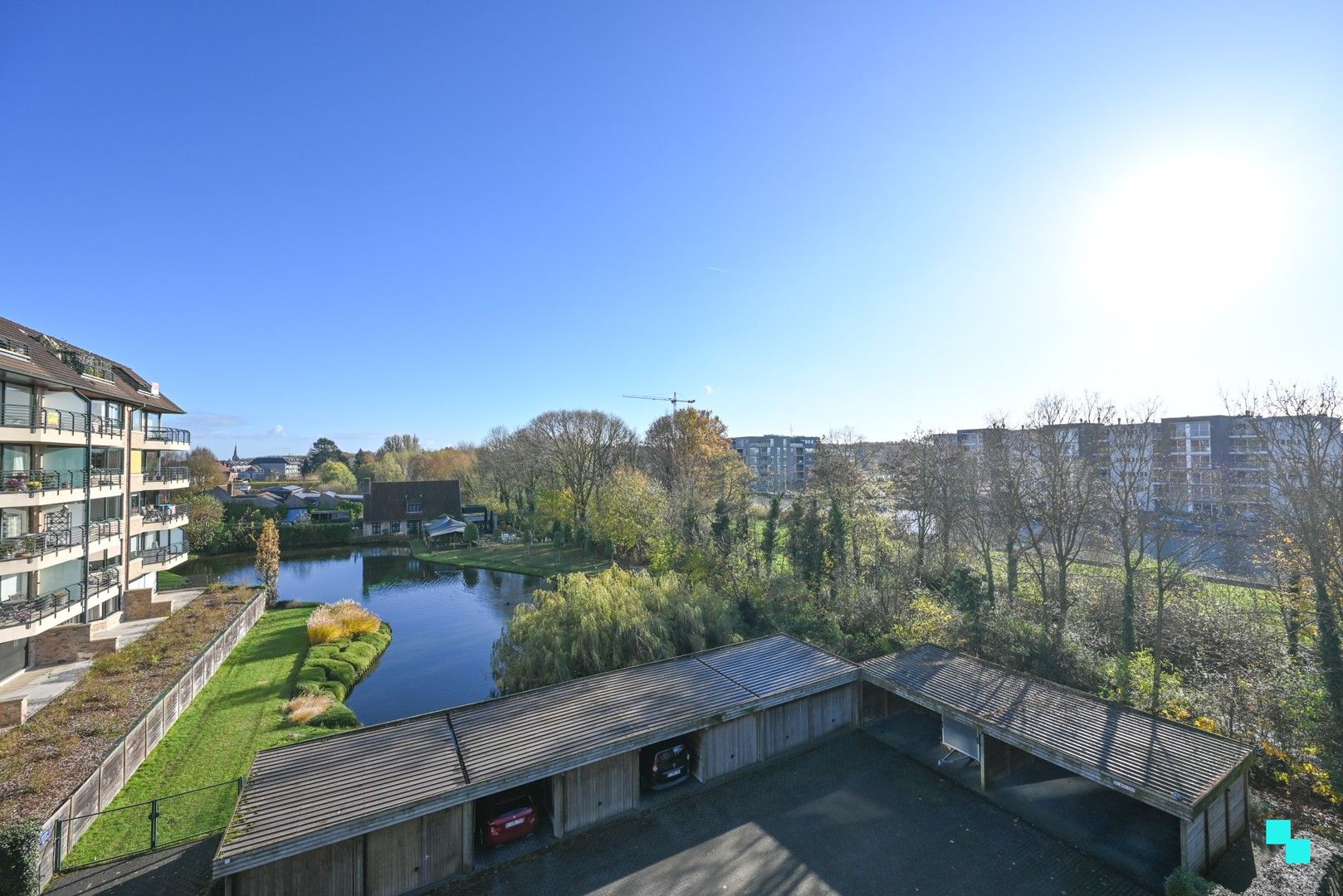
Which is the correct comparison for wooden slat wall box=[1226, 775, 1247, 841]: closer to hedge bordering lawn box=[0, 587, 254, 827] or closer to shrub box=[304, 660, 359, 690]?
hedge bordering lawn box=[0, 587, 254, 827]

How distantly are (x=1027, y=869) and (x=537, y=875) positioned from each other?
8613mm

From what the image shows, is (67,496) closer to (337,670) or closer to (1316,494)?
(337,670)

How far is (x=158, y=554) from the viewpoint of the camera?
25703 mm

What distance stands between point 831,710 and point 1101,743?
5.69 metres

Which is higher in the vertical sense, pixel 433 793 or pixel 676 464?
pixel 676 464

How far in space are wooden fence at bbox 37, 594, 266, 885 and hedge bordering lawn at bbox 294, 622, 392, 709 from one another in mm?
2830

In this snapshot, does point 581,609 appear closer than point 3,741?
No

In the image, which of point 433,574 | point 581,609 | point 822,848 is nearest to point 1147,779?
point 822,848

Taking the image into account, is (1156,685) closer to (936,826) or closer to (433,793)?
(936,826)

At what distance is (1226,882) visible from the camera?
905 cm

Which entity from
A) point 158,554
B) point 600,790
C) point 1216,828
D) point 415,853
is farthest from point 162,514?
point 1216,828

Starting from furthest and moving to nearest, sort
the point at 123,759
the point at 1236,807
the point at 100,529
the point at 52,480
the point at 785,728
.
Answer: the point at 100,529 → the point at 52,480 → the point at 785,728 → the point at 123,759 → the point at 1236,807

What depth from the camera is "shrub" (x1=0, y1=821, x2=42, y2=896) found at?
28.5ft

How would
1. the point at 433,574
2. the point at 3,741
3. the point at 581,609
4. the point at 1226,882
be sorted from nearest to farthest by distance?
the point at 1226,882 < the point at 3,741 < the point at 581,609 < the point at 433,574
